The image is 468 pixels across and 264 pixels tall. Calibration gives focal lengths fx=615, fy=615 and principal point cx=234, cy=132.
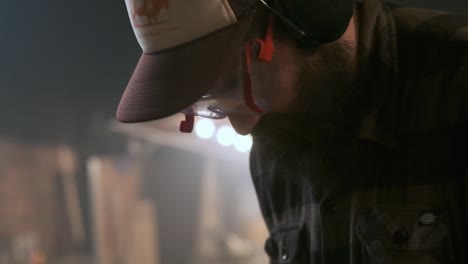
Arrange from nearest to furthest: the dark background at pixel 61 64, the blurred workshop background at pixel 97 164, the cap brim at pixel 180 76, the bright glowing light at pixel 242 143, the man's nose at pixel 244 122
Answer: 1. the cap brim at pixel 180 76
2. the man's nose at pixel 244 122
3. the dark background at pixel 61 64
4. the blurred workshop background at pixel 97 164
5. the bright glowing light at pixel 242 143

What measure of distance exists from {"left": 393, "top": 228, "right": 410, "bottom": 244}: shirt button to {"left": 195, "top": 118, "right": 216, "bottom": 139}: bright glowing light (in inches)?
53.5

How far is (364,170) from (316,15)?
0.23 metres

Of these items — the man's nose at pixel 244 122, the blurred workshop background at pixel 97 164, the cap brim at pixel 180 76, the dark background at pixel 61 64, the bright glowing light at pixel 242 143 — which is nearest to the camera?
the cap brim at pixel 180 76

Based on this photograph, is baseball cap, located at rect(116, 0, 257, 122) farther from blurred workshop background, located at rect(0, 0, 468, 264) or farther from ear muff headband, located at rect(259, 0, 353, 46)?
blurred workshop background, located at rect(0, 0, 468, 264)

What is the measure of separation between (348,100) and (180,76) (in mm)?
238

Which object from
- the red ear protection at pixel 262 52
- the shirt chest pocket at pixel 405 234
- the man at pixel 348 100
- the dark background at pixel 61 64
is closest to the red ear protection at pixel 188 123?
the man at pixel 348 100

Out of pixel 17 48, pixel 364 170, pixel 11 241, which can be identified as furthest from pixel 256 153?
pixel 11 241

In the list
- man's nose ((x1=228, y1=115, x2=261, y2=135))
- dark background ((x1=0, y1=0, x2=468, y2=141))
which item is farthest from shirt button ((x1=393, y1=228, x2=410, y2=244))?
dark background ((x1=0, y1=0, x2=468, y2=141))

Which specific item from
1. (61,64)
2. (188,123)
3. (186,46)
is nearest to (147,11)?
(186,46)

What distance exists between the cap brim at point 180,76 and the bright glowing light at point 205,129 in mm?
1327

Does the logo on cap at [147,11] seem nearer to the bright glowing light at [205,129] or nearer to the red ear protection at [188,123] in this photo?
the red ear protection at [188,123]

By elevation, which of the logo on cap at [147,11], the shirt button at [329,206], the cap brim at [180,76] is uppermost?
the logo on cap at [147,11]

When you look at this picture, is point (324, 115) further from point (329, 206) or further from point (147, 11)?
point (147, 11)

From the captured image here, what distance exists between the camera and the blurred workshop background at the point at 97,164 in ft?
5.49
